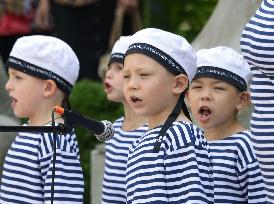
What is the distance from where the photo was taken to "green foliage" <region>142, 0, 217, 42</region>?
946cm

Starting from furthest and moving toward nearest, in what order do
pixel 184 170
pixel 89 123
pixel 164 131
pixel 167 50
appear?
pixel 167 50 → pixel 164 131 → pixel 184 170 → pixel 89 123

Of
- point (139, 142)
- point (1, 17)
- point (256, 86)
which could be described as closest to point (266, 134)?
point (256, 86)

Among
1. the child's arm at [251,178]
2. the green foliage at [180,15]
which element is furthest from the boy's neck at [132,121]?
the green foliage at [180,15]

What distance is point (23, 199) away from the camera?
631 cm

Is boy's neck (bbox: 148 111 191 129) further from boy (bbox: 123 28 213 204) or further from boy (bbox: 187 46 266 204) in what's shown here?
boy (bbox: 187 46 266 204)

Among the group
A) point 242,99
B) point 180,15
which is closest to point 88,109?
point 180,15

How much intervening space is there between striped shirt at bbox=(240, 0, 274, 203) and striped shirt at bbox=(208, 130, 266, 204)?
49cm

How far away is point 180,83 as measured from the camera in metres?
5.61

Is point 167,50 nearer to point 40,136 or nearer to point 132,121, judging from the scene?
point 40,136

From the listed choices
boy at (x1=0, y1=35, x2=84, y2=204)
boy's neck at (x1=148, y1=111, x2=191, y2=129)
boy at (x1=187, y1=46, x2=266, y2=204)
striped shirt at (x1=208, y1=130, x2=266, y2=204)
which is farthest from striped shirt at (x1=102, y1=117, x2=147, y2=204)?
boy's neck at (x1=148, y1=111, x2=191, y2=129)

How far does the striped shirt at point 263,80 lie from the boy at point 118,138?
1418 mm

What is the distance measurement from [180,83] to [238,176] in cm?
81

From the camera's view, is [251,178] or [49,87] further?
[49,87]

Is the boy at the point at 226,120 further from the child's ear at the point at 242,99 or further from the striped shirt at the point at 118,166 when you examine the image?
the striped shirt at the point at 118,166
